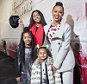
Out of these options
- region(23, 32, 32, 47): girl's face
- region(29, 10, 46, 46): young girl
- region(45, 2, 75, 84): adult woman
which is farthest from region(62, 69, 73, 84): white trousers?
region(23, 32, 32, 47): girl's face

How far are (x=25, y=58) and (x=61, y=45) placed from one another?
1.96 ft

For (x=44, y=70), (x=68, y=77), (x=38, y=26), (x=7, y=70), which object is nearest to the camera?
(x=68, y=77)

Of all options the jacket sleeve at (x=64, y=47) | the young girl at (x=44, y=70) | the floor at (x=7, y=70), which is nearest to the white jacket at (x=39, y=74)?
the young girl at (x=44, y=70)

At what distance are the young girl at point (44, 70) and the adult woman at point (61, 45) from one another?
0.06m

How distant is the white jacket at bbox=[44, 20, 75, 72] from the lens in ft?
6.72

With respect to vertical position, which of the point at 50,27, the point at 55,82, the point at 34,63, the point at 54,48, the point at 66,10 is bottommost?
the point at 55,82

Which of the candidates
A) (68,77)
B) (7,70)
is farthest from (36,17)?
(7,70)

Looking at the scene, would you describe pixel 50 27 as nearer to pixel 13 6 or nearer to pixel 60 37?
pixel 60 37

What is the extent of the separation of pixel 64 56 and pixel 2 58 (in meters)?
1.76

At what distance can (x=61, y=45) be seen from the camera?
2082mm

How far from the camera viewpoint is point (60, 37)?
2.09 meters

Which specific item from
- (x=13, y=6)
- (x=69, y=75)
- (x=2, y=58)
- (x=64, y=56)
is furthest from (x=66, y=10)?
(x=2, y=58)

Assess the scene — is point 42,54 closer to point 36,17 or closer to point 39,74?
point 39,74

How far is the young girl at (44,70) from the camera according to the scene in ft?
7.11
